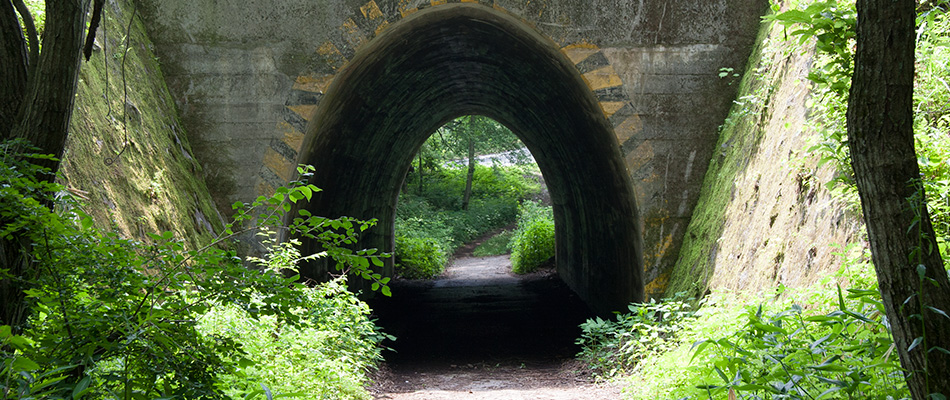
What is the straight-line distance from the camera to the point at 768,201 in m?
5.02

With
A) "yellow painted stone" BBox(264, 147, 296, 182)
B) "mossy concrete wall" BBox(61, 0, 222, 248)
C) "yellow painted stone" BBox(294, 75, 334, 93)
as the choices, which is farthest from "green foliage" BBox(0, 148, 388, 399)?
"yellow painted stone" BBox(294, 75, 334, 93)

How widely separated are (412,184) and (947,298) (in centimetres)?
2518

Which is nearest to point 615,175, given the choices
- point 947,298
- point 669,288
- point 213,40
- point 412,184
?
point 669,288

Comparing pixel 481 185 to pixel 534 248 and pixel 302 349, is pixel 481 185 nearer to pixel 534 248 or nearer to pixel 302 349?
pixel 534 248

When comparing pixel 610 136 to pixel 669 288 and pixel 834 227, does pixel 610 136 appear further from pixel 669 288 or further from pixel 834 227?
pixel 834 227

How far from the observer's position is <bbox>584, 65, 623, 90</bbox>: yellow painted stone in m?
6.53

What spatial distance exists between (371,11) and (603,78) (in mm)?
2483

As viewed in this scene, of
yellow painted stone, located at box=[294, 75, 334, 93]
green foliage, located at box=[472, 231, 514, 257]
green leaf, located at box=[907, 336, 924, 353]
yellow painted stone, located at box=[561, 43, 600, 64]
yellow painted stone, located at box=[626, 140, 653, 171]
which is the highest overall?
yellow painted stone, located at box=[561, 43, 600, 64]

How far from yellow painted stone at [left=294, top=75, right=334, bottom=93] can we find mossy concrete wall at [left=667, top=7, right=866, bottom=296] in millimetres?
4030

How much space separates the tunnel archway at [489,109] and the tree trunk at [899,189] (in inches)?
182

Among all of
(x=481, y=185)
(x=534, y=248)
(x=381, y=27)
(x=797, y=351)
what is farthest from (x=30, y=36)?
(x=481, y=185)

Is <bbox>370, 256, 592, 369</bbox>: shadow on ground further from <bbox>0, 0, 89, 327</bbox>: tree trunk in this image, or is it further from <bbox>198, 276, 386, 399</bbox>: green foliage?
<bbox>0, 0, 89, 327</bbox>: tree trunk

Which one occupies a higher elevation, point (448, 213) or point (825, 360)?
point (448, 213)

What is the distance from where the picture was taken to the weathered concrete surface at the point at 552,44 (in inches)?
257
